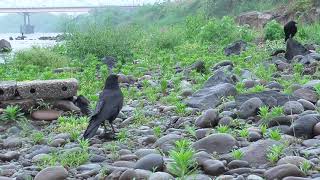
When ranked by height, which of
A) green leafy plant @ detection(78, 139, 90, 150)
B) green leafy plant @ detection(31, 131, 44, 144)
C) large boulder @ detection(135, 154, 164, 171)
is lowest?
green leafy plant @ detection(31, 131, 44, 144)

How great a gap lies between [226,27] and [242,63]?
745 centimetres

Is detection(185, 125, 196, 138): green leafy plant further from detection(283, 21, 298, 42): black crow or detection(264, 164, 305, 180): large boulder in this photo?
detection(283, 21, 298, 42): black crow

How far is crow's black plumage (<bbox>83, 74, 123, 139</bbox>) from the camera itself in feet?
18.2

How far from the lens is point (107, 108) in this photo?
577 cm

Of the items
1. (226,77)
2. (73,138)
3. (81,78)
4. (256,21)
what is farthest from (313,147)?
(256,21)

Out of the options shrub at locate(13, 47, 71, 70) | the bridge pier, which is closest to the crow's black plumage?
shrub at locate(13, 47, 71, 70)

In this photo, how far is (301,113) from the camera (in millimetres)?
5648

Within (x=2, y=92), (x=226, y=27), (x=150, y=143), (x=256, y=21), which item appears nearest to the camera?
(x=150, y=143)

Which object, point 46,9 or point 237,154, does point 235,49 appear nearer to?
point 237,154

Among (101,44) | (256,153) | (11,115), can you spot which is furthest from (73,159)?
Answer: (101,44)

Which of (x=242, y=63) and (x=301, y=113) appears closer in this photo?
(x=301, y=113)

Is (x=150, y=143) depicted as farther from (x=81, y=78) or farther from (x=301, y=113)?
(x=81, y=78)

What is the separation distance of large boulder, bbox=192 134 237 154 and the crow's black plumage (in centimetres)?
119

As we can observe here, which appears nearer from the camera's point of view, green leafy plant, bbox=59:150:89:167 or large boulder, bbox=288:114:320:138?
green leafy plant, bbox=59:150:89:167
